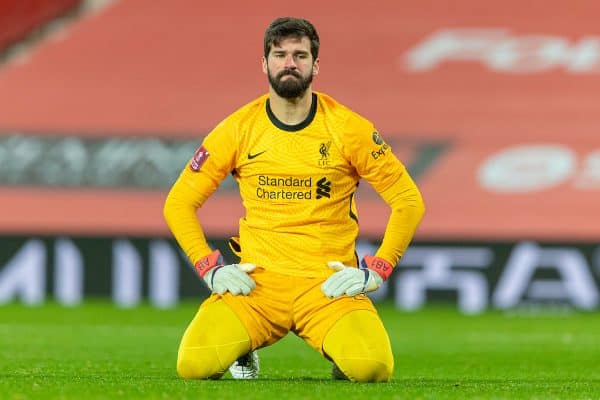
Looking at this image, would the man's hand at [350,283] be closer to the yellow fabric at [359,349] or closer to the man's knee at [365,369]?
the yellow fabric at [359,349]

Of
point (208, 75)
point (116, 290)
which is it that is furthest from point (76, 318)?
point (208, 75)

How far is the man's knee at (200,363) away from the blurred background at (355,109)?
8.57 m

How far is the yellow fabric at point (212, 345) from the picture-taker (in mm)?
6418

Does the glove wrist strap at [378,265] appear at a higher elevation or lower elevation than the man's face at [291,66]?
lower

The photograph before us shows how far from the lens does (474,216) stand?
1628 centimetres

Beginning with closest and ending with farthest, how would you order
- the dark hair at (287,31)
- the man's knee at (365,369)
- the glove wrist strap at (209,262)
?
the man's knee at (365,369) < the dark hair at (287,31) < the glove wrist strap at (209,262)

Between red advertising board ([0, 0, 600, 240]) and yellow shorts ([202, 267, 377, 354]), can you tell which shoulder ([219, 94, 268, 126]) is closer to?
yellow shorts ([202, 267, 377, 354])

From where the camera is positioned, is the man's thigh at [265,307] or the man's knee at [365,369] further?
the man's thigh at [265,307]

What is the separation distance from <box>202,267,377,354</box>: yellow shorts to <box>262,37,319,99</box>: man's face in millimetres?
889

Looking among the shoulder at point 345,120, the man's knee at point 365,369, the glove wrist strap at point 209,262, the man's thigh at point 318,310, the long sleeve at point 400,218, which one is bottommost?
the man's knee at point 365,369

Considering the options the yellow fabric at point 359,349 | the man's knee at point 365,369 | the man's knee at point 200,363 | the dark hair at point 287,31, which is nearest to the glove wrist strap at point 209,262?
the man's knee at point 200,363

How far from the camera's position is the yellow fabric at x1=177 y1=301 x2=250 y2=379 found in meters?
6.42

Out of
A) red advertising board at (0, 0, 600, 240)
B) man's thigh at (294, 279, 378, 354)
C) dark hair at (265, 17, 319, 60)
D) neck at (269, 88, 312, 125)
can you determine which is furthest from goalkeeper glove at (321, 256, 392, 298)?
red advertising board at (0, 0, 600, 240)

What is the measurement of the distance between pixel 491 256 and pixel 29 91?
21.9ft
